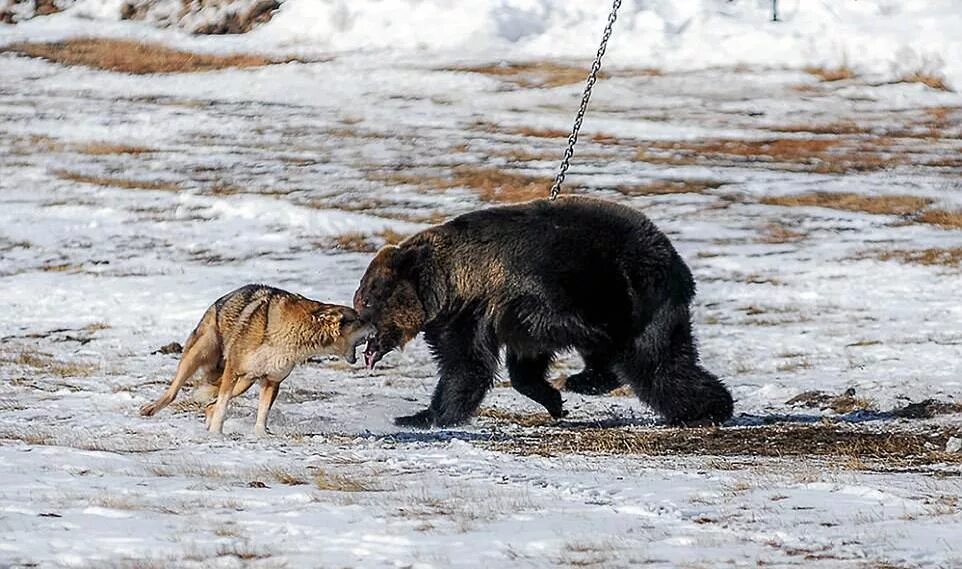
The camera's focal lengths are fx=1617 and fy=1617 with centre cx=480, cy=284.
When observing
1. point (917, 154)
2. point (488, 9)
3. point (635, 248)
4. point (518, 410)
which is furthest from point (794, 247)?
point (488, 9)

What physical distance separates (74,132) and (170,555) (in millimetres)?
25665

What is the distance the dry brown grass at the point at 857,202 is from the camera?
2328 centimetres

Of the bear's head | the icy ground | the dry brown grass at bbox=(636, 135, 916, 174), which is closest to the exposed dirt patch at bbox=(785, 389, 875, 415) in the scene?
the icy ground

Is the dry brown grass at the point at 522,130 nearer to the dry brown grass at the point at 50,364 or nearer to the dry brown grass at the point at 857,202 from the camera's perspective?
the dry brown grass at the point at 857,202

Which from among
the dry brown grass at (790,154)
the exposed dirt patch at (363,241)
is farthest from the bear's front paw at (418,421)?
the dry brown grass at (790,154)

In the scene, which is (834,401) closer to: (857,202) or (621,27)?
(857,202)

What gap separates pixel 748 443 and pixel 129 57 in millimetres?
28953

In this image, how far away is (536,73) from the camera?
110 ft

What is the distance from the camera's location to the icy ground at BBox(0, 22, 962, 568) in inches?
235

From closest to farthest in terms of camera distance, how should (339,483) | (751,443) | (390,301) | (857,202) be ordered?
(339,483), (751,443), (390,301), (857,202)

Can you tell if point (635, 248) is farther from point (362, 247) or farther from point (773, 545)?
point (362, 247)

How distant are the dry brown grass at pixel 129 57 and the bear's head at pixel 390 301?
25741 millimetres

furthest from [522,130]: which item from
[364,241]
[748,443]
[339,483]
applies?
[339,483]

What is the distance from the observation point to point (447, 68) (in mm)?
34094
